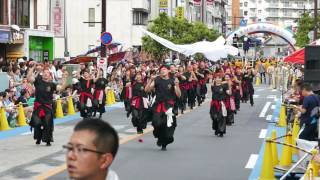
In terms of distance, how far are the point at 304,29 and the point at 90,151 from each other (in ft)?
184

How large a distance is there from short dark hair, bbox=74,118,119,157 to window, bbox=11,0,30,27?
36225 millimetres

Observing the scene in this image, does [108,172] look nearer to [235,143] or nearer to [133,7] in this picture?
[235,143]

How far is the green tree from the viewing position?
183 feet

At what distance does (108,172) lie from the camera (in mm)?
3693

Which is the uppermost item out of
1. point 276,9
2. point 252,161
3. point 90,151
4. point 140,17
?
A: point 276,9

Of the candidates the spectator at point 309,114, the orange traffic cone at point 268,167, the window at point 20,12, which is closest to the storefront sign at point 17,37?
the window at point 20,12

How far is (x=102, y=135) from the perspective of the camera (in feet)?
11.5

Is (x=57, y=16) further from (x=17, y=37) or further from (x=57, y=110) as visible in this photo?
(x=57, y=110)

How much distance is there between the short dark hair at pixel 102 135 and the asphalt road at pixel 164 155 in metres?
8.17

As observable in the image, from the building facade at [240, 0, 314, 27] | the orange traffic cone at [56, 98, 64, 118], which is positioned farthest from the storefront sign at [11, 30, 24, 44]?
the building facade at [240, 0, 314, 27]

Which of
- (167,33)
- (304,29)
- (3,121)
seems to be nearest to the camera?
(3,121)

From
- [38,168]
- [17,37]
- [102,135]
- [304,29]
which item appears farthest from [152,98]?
[304,29]

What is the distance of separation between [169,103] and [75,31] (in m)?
43.2

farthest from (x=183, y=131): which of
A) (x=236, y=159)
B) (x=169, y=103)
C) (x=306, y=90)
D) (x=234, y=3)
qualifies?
(x=234, y=3)
